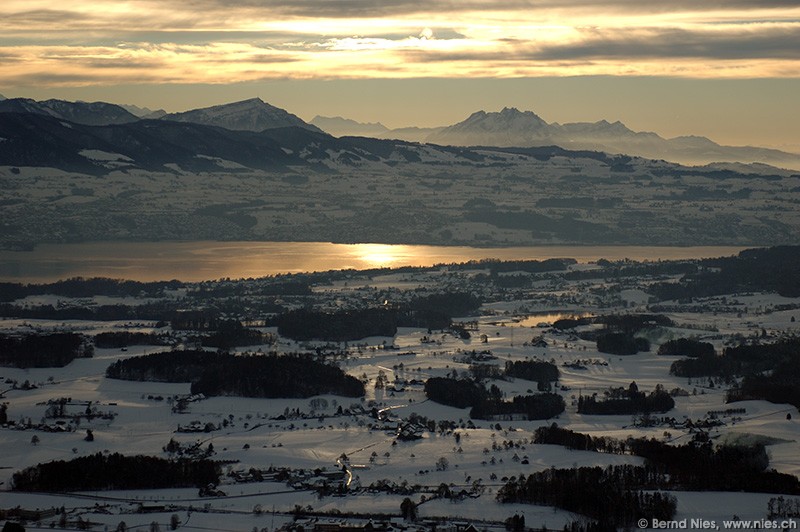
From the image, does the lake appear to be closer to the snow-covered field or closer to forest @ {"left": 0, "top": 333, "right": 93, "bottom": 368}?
the snow-covered field

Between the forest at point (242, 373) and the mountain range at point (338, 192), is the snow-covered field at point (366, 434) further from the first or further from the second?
the mountain range at point (338, 192)

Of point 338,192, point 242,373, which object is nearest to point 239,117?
point 338,192

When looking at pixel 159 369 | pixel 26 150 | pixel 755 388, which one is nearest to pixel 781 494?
pixel 755 388

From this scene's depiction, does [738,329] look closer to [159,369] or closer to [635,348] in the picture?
[635,348]

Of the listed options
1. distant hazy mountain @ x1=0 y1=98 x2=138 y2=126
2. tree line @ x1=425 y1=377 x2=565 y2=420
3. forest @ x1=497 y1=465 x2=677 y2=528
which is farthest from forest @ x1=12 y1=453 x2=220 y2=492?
distant hazy mountain @ x1=0 y1=98 x2=138 y2=126

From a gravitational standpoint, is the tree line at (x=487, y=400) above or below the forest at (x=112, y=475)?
below

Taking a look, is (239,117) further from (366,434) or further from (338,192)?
(366,434)

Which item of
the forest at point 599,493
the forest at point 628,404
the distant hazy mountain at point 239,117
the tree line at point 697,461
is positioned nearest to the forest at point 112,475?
the forest at point 599,493
